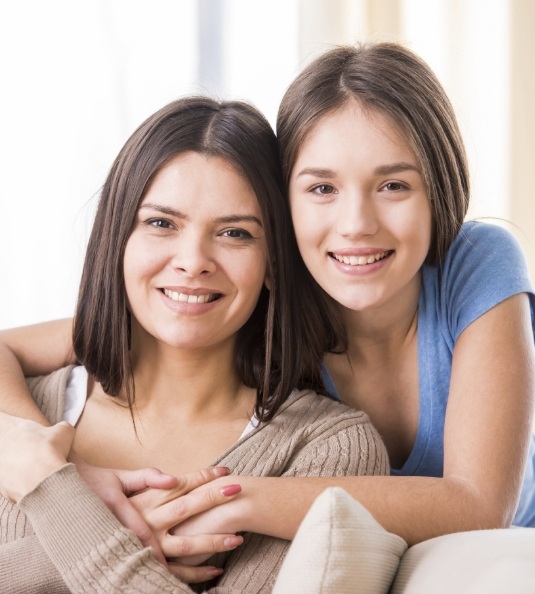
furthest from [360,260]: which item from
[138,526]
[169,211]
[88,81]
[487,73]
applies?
[487,73]

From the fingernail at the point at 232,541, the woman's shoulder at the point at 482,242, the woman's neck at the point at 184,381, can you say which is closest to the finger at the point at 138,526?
the fingernail at the point at 232,541

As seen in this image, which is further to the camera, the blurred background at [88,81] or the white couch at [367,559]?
the blurred background at [88,81]

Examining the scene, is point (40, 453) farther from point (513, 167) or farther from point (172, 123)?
point (513, 167)

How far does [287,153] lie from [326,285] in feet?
0.83

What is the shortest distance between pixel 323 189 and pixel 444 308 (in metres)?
0.35

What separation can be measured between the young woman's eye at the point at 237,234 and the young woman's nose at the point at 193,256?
43 mm

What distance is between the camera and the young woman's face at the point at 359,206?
1.65 metres

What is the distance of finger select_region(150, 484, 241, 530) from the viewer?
1.47m

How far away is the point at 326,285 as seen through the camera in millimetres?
1727

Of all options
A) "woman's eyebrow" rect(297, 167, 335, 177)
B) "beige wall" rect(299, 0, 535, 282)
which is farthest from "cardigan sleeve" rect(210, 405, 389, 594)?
"beige wall" rect(299, 0, 535, 282)

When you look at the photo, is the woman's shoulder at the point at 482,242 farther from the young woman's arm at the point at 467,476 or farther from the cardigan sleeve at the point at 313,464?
the cardigan sleeve at the point at 313,464

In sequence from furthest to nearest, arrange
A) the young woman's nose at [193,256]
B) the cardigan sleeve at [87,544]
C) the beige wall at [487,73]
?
the beige wall at [487,73] → the young woman's nose at [193,256] → the cardigan sleeve at [87,544]

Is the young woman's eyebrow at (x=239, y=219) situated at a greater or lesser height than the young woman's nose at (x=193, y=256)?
greater

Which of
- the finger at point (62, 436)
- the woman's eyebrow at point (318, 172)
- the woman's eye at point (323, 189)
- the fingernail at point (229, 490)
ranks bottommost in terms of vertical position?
the fingernail at point (229, 490)
